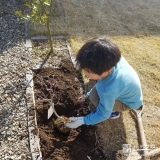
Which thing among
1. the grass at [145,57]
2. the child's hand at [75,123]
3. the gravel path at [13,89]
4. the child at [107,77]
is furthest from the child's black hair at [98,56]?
the grass at [145,57]

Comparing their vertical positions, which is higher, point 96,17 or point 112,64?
point 112,64

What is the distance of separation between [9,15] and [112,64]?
304 cm

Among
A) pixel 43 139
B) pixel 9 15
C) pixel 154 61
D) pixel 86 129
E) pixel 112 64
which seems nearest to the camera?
pixel 112 64

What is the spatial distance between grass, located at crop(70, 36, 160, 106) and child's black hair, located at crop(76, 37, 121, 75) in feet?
4.66

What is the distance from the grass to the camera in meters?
3.46

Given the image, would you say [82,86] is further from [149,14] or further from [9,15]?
[149,14]

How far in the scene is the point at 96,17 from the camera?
477 centimetres

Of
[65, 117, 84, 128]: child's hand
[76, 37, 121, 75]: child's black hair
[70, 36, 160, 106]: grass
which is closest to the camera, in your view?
[76, 37, 121, 75]: child's black hair

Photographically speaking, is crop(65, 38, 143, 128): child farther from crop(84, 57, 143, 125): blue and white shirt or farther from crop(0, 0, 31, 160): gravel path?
crop(0, 0, 31, 160): gravel path

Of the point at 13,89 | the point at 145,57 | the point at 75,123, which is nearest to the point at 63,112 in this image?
the point at 75,123

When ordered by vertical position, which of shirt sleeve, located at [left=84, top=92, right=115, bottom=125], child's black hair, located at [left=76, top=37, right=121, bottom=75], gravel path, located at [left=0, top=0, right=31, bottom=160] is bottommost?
gravel path, located at [left=0, top=0, right=31, bottom=160]

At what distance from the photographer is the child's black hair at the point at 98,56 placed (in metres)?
2.07

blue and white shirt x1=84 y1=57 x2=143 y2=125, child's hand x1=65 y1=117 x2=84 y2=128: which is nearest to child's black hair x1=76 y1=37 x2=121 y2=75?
blue and white shirt x1=84 y1=57 x2=143 y2=125

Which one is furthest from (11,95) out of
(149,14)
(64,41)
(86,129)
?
(149,14)
